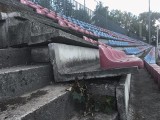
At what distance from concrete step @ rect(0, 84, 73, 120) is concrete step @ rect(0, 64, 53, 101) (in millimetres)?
75

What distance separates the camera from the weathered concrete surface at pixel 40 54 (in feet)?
11.7

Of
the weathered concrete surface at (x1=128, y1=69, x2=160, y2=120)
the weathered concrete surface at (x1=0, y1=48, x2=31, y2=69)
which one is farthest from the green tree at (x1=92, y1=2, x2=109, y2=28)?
the weathered concrete surface at (x1=0, y1=48, x2=31, y2=69)

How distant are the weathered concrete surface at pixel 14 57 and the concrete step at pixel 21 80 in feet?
0.78

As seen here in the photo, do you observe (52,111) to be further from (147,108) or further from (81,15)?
(81,15)

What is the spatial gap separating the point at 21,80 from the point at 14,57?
72cm

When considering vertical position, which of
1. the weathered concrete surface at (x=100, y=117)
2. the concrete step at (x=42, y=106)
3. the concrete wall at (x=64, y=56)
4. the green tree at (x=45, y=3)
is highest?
the green tree at (x=45, y=3)

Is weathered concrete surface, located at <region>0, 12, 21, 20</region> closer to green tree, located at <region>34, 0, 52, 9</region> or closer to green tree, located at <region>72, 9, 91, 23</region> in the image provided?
green tree, located at <region>34, 0, 52, 9</region>

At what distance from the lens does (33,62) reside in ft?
12.0

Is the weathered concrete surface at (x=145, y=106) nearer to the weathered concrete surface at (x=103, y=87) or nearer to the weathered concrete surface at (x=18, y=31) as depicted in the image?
the weathered concrete surface at (x=103, y=87)

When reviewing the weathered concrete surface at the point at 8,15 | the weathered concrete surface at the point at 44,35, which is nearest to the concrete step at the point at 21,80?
the weathered concrete surface at the point at 44,35

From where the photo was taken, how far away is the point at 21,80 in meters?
2.61

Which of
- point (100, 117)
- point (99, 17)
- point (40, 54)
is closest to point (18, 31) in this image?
point (40, 54)

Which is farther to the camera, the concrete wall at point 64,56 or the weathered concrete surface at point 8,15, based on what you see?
the weathered concrete surface at point 8,15

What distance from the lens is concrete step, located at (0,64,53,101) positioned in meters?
2.36
